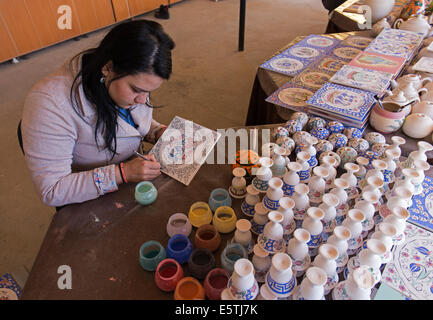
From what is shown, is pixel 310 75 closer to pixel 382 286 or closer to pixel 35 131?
pixel 382 286

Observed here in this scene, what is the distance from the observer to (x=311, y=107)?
1.29 metres

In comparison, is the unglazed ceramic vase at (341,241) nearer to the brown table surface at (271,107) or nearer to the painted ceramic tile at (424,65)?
the brown table surface at (271,107)

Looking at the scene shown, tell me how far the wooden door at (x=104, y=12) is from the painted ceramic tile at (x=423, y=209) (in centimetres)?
437

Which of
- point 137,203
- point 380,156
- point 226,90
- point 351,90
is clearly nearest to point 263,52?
point 226,90

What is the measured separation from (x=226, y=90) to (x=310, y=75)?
165 centimetres

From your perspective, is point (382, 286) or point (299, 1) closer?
point (382, 286)

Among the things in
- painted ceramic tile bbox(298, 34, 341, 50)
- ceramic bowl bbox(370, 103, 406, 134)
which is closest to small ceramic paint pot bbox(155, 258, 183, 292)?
ceramic bowl bbox(370, 103, 406, 134)

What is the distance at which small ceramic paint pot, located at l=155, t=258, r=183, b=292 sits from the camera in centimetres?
71

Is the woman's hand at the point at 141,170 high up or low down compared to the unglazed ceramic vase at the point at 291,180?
down

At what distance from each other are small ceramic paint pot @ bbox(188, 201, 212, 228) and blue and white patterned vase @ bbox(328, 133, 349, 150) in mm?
557

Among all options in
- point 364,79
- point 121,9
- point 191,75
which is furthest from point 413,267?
point 121,9

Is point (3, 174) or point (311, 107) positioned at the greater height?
point (311, 107)

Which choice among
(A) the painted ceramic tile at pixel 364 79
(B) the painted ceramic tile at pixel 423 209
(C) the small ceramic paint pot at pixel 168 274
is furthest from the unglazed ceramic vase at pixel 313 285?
(A) the painted ceramic tile at pixel 364 79

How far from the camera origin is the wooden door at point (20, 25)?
3.19 metres
